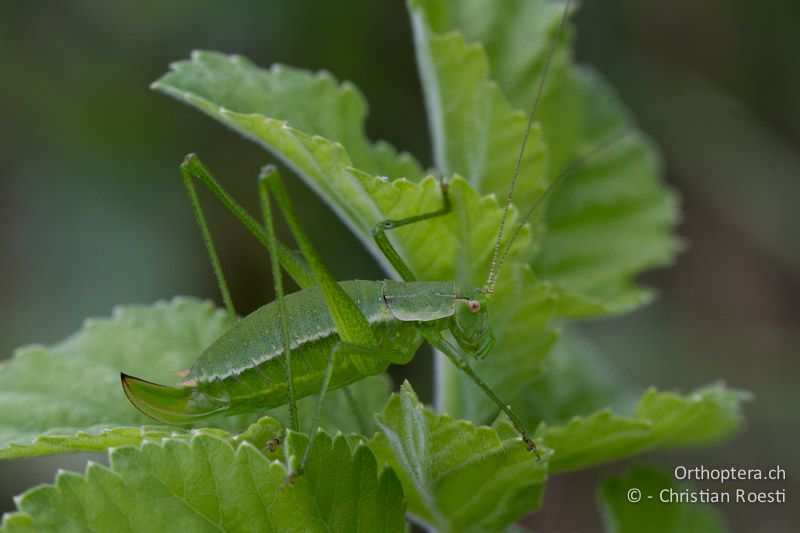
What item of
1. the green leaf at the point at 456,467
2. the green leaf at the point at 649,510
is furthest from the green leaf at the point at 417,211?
the green leaf at the point at 649,510

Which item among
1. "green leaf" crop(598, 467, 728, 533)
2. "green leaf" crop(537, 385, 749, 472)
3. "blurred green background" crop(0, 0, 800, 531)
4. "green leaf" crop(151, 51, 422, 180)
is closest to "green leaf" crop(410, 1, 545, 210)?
"green leaf" crop(151, 51, 422, 180)

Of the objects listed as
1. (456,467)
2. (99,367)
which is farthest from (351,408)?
(99,367)

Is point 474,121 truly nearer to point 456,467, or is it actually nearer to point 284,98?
point 284,98

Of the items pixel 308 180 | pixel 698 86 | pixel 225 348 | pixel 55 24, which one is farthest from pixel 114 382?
pixel 698 86

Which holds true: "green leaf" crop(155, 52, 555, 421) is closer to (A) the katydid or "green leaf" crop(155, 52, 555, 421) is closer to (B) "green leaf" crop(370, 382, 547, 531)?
(A) the katydid

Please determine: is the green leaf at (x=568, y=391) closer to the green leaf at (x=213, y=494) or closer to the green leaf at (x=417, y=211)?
the green leaf at (x=417, y=211)

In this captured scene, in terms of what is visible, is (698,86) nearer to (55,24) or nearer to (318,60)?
(318,60)

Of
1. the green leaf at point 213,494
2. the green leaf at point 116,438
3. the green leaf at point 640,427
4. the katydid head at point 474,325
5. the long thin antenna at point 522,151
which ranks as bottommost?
the green leaf at point 213,494
